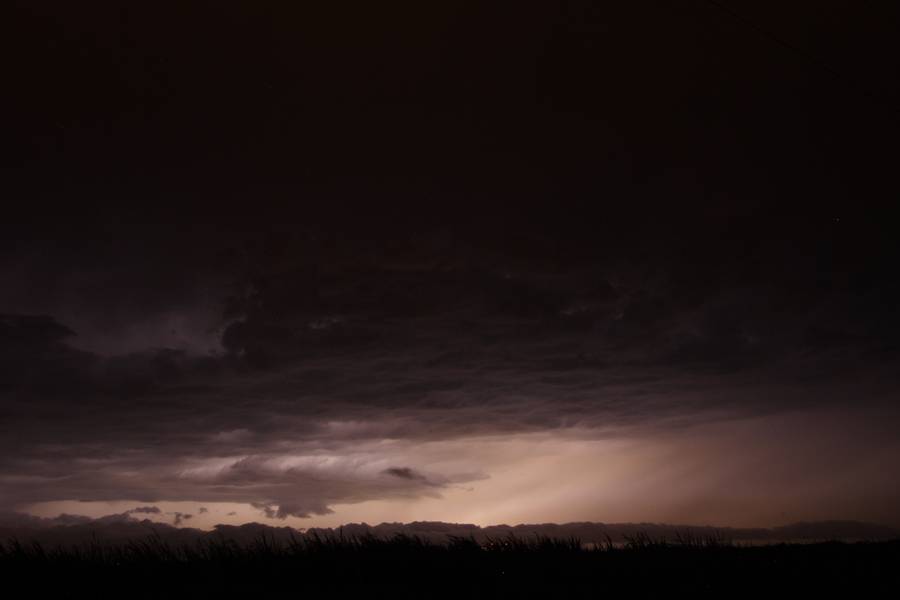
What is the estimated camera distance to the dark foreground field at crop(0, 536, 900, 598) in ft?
38.4

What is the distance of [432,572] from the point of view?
1302 cm

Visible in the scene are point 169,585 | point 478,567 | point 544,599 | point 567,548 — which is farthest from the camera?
point 567,548

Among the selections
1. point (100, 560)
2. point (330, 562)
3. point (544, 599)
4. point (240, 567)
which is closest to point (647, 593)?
point (544, 599)

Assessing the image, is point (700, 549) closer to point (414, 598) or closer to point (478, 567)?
point (478, 567)

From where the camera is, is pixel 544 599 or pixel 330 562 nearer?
pixel 544 599

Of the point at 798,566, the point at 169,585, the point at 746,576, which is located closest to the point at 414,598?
the point at 169,585

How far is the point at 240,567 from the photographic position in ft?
44.0

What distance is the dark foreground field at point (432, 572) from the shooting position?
461 inches

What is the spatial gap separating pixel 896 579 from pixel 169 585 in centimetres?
1141

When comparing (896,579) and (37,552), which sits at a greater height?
(37,552)

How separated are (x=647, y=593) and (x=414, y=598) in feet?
10.9

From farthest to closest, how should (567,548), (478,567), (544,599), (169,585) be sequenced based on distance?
(567,548), (478,567), (169,585), (544,599)

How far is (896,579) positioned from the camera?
42.4ft

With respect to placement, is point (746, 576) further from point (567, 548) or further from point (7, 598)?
point (7, 598)
